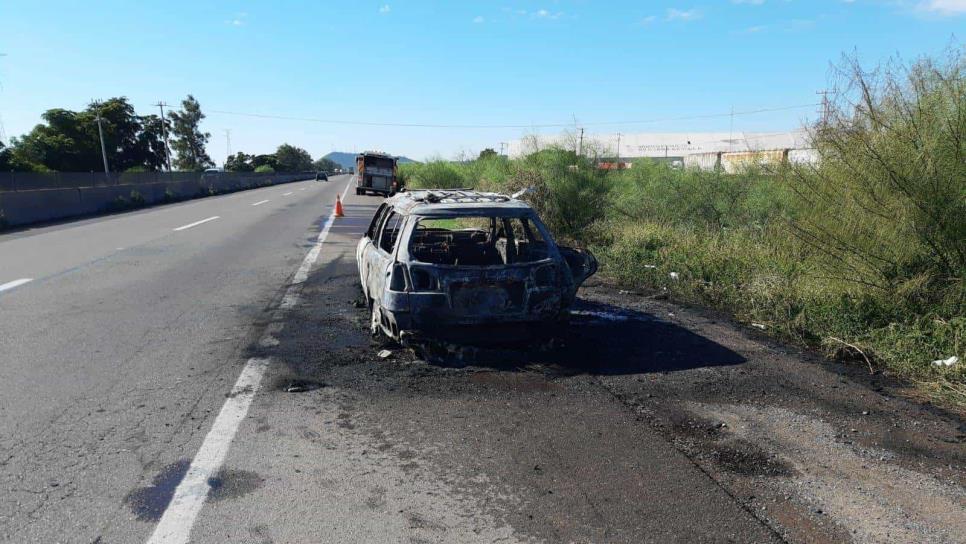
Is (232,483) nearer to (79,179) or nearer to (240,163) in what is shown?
(79,179)

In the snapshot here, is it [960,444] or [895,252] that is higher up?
[895,252]

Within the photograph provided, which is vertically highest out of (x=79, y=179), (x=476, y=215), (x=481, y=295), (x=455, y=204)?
(x=79, y=179)

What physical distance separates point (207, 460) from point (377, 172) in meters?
35.4

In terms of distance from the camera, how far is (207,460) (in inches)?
147

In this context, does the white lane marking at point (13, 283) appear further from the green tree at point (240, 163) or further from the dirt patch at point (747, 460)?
the green tree at point (240, 163)

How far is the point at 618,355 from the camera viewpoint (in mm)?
5922

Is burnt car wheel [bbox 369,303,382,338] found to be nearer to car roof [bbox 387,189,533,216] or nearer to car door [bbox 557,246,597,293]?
car roof [bbox 387,189,533,216]

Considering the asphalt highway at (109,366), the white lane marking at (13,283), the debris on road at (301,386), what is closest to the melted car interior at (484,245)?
the debris on road at (301,386)

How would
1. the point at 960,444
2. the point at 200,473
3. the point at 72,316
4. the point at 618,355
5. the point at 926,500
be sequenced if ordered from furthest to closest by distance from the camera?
the point at 72,316, the point at 618,355, the point at 960,444, the point at 200,473, the point at 926,500

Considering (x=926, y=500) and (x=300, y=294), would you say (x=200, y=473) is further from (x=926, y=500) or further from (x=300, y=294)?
(x=300, y=294)

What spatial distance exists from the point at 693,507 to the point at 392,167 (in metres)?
36.5

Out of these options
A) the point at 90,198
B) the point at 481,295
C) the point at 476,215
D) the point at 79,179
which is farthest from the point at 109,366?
the point at 79,179

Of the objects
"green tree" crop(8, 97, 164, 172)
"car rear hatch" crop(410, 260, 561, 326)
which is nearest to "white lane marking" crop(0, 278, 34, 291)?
"car rear hatch" crop(410, 260, 561, 326)

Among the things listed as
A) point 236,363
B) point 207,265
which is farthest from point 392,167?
point 236,363
